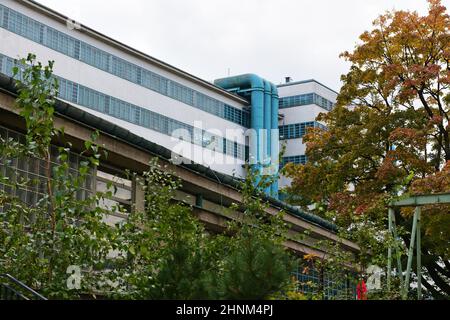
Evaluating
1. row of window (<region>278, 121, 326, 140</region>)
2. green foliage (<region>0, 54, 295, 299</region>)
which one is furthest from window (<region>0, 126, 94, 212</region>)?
row of window (<region>278, 121, 326, 140</region>)

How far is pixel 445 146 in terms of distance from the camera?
31.9 metres

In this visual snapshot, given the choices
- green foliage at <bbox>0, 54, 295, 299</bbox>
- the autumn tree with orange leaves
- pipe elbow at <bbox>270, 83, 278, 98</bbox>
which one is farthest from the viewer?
pipe elbow at <bbox>270, 83, 278, 98</bbox>

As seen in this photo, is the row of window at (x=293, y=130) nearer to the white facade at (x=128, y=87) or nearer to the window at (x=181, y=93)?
the white facade at (x=128, y=87)

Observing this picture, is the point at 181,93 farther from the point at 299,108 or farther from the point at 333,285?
the point at 333,285

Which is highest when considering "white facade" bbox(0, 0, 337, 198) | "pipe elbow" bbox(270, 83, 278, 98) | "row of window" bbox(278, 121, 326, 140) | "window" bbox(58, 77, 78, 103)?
"pipe elbow" bbox(270, 83, 278, 98)

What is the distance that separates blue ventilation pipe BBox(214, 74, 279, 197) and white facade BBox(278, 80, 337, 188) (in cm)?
364

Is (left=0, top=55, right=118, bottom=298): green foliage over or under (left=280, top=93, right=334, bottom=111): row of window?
under

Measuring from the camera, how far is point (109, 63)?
169 ft

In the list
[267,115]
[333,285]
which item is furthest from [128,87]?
[333,285]

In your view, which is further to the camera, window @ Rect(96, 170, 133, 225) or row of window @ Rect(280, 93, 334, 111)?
row of window @ Rect(280, 93, 334, 111)

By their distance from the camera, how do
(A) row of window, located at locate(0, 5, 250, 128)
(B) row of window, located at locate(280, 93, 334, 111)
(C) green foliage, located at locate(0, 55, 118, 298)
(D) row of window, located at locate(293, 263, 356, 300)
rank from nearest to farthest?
(C) green foliage, located at locate(0, 55, 118, 298)
(D) row of window, located at locate(293, 263, 356, 300)
(A) row of window, located at locate(0, 5, 250, 128)
(B) row of window, located at locate(280, 93, 334, 111)

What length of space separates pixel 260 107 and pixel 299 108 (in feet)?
24.9

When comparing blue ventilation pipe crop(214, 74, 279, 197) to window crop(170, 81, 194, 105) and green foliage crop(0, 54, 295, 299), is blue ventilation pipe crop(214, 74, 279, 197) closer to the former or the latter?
window crop(170, 81, 194, 105)

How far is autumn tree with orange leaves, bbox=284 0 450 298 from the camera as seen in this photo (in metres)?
31.2
